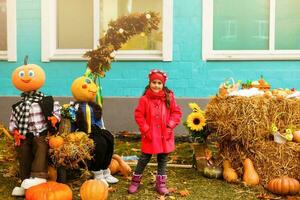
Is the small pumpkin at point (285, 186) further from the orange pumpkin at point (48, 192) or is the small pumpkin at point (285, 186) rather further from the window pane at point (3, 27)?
the window pane at point (3, 27)

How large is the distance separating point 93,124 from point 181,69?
13.5ft

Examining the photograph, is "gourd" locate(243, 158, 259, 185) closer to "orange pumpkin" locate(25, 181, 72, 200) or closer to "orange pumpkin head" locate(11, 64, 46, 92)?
"orange pumpkin" locate(25, 181, 72, 200)

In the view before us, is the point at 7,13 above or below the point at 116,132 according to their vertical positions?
above

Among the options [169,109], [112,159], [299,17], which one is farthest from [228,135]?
[299,17]

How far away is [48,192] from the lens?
214 inches

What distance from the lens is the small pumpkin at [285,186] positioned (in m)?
6.01

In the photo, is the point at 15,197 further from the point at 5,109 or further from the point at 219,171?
the point at 5,109

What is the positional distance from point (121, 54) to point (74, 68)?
101 centimetres

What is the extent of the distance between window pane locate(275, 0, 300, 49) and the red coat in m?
4.93

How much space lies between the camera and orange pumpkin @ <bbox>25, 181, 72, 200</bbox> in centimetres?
540

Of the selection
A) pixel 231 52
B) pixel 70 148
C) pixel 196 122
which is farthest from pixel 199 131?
pixel 231 52

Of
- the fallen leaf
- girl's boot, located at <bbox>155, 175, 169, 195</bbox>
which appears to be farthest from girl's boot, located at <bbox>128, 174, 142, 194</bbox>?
the fallen leaf

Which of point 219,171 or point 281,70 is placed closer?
point 219,171

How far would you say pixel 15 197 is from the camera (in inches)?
231
